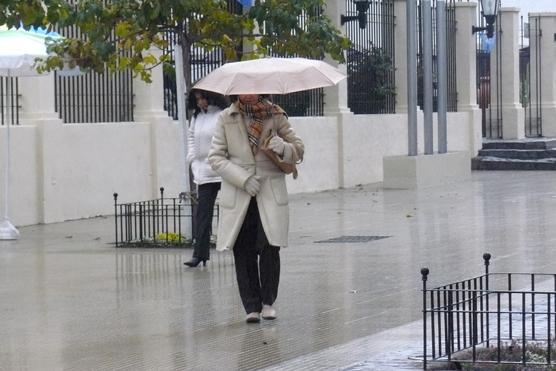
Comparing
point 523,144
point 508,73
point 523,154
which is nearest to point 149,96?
point 523,154

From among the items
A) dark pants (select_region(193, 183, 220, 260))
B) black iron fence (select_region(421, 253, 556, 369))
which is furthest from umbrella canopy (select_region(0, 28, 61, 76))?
black iron fence (select_region(421, 253, 556, 369))

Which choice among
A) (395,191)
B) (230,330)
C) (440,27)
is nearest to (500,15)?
(440,27)

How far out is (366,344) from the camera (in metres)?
9.25

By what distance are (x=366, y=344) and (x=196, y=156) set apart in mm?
4383

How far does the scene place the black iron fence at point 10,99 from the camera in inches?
737

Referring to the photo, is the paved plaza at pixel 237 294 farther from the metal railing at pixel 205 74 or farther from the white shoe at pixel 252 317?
the metal railing at pixel 205 74

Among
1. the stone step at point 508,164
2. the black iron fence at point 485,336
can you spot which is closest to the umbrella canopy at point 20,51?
the black iron fence at point 485,336

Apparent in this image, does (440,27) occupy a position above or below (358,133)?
above

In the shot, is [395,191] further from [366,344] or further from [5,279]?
[366,344]

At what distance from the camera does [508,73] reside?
35.4 m

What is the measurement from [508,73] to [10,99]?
61.9ft

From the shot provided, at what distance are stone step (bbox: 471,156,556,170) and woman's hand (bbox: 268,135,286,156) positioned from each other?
830 inches

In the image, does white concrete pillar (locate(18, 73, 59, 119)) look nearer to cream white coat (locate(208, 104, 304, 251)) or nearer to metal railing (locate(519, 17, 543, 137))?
cream white coat (locate(208, 104, 304, 251))

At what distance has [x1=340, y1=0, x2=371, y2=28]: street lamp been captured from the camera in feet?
84.4
